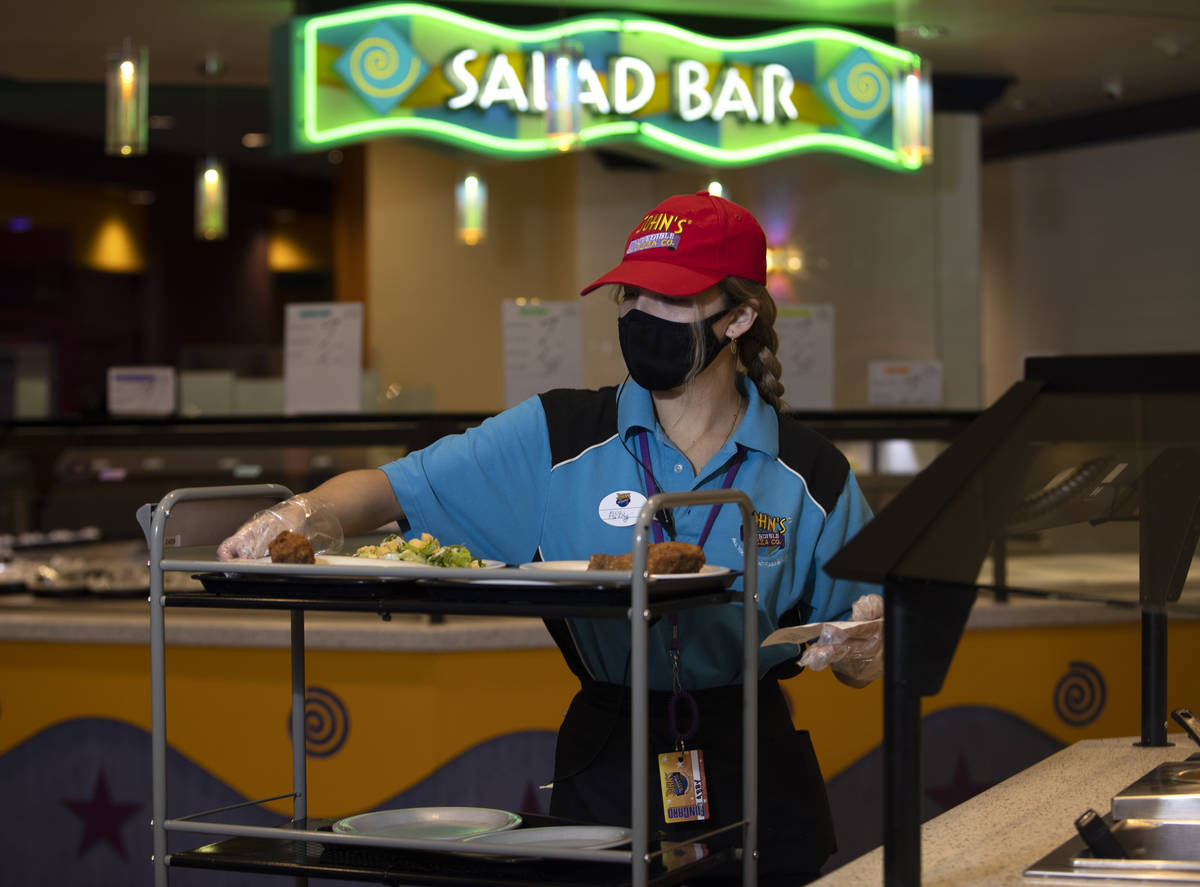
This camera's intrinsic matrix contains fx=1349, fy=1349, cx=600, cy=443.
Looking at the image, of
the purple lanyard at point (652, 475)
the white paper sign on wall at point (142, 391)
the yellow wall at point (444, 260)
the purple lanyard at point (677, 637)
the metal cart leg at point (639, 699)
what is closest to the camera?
the metal cart leg at point (639, 699)

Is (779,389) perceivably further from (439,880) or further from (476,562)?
(439,880)

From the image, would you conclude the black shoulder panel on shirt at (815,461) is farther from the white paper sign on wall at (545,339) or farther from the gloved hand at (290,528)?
the white paper sign on wall at (545,339)

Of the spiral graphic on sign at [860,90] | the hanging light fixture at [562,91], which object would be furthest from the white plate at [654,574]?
the spiral graphic on sign at [860,90]

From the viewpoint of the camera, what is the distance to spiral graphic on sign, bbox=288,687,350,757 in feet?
11.4

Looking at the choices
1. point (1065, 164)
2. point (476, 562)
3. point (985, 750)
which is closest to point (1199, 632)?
point (985, 750)

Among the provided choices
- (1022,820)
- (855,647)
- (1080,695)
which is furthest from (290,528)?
(1080,695)

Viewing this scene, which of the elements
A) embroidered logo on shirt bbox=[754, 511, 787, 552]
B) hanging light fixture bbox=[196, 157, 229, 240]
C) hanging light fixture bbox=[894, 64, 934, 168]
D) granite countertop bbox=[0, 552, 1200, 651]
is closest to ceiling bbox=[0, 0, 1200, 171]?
hanging light fixture bbox=[196, 157, 229, 240]

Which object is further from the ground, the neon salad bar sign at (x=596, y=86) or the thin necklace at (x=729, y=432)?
the neon salad bar sign at (x=596, y=86)

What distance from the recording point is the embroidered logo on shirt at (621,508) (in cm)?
170

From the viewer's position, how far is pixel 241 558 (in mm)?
1448

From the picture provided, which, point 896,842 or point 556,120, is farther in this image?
point 556,120

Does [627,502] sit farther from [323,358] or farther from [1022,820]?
[323,358]

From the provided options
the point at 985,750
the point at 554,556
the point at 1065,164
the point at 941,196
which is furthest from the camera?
the point at 1065,164

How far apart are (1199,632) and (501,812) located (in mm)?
3083
